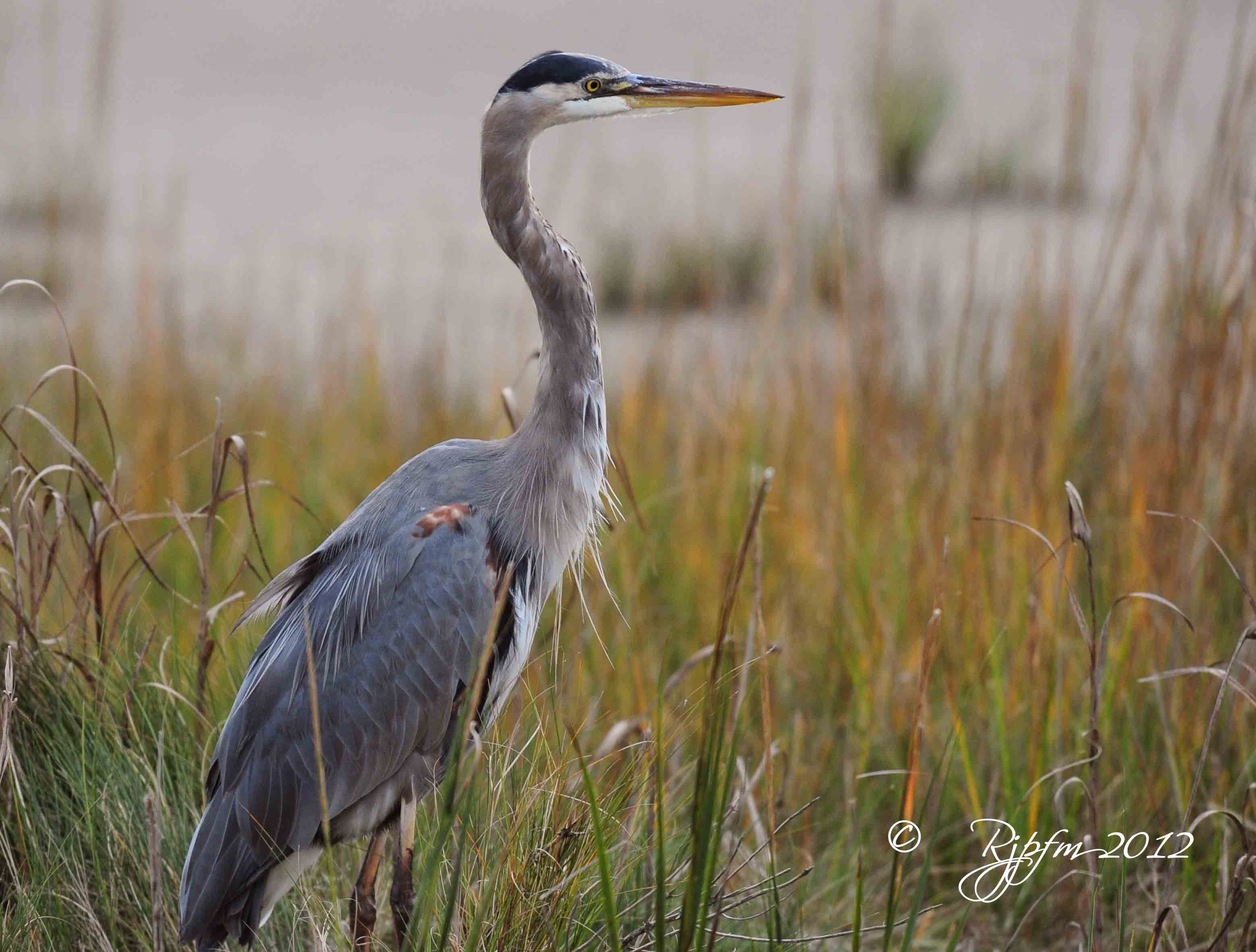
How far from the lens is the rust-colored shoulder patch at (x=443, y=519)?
2283 mm

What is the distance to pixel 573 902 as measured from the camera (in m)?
1.95

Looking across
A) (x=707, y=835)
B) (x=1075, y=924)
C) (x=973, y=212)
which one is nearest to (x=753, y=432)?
(x=973, y=212)

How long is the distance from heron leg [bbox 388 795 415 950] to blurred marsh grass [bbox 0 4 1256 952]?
9 centimetres

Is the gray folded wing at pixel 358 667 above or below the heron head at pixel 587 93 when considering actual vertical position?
below

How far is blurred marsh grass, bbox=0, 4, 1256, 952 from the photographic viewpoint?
6.64ft

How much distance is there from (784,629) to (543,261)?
123 cm

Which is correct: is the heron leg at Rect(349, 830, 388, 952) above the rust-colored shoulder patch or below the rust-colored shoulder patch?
below

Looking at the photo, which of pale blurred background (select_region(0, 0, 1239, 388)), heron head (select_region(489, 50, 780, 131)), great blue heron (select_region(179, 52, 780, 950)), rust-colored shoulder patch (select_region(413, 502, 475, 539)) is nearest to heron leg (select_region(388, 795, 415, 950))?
great blue heron (select_region(179, 52, 780, 950))

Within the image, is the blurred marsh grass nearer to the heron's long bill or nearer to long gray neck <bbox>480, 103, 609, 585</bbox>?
long gray neck <bbox>480, 103, 609, 585</bbox>

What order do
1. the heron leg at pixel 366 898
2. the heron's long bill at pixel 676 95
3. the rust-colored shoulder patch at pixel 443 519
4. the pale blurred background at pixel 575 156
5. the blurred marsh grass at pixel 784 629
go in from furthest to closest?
1. the pale blurred background at pixel 575 156
2. the heron's long bill at pixel 676 95
3. the rust-colored shoulder patch at pixel 443 519
4. the heron leg at pixel 366 898
5. the blurred marsh grass at pixel 784 629

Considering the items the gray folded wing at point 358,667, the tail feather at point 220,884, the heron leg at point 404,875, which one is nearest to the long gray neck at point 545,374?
the gray folded wing at point 358,667

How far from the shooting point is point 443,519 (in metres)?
2.31

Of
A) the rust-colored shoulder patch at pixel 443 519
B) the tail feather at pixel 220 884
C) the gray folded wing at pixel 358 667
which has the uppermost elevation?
the rust-colored shoulder patch at pixel 443 519

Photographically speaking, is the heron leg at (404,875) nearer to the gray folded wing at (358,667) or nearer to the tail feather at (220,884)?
the gray folded wing at (358,667)
